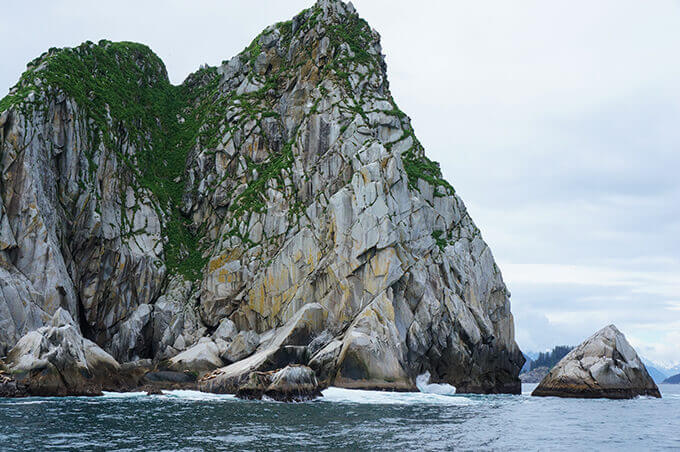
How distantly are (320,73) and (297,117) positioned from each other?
859 cm

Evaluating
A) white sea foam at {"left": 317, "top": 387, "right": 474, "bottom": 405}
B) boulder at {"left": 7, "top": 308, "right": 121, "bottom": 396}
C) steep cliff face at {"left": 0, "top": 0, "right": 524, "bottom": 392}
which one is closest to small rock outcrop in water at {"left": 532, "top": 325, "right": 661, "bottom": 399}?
steep cliff face at {"left": 0, "top": 0, "right": 524, "bottom": 392}

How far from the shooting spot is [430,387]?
238 ft

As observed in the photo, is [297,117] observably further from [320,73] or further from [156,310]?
[156,310]

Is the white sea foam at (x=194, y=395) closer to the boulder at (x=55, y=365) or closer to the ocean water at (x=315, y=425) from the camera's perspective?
the ocean water at (x=315, y=425)

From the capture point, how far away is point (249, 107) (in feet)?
333

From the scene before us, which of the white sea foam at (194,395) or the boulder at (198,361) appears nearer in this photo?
the white sea foam at (194,395)

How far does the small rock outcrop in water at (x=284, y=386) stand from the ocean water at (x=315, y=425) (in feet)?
5.88

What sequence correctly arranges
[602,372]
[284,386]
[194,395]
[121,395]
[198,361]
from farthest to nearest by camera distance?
[602,372] → [198,361] → [194,395] → [284,386] → [121,395]

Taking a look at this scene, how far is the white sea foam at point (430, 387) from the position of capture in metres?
72.1

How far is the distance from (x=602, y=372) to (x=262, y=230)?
47.9 metres

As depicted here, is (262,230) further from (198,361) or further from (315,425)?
(315,425)

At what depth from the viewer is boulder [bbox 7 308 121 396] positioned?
161 ft

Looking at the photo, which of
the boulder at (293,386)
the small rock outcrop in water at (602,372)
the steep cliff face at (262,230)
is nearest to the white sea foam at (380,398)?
the boulder at (293,386)

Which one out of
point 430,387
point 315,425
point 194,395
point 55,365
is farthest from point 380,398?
point 55,365
